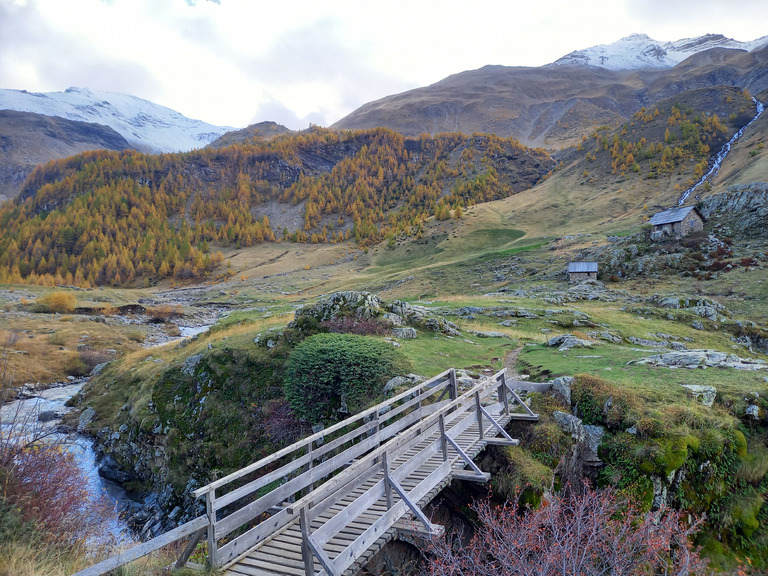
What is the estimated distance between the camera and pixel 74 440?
73.8 ft

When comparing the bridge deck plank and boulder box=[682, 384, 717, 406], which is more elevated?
the bridge deck plank

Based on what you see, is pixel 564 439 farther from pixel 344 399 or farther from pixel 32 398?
pixel 32 398

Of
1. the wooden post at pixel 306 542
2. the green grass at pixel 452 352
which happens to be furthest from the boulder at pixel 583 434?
the wooden post at pixel 306 542

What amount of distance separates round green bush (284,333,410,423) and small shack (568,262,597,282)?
→ 4327cm

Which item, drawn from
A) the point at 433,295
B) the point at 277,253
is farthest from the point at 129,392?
the point at 277,253

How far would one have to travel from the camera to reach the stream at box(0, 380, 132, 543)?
1516 centimetres

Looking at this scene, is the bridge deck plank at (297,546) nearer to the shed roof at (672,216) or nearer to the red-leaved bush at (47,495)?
the red-leaved bush at (47,495)

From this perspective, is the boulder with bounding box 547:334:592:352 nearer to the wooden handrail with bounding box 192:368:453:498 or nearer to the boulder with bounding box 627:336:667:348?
the boulder with bounding box 627:336:667:348

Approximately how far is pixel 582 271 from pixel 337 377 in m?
46.4

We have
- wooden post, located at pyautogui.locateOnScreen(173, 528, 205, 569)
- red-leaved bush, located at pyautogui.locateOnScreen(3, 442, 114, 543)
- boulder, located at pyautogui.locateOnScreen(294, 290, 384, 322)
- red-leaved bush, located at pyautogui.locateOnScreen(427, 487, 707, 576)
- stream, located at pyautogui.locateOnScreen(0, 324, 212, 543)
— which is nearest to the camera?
red-leaved bush, located at pyautogui.locateOnScreen(427, 487, 707, 576)

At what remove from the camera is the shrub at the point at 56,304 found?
6006 centimetres

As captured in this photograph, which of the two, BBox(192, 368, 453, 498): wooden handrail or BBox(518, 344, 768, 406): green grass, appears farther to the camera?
BBox(518, 344, 768, 406): green grass

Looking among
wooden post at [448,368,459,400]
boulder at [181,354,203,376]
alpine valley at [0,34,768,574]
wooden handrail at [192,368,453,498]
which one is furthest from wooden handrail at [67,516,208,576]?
boulder at [181,354,203,376]

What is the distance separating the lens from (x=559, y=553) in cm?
724
